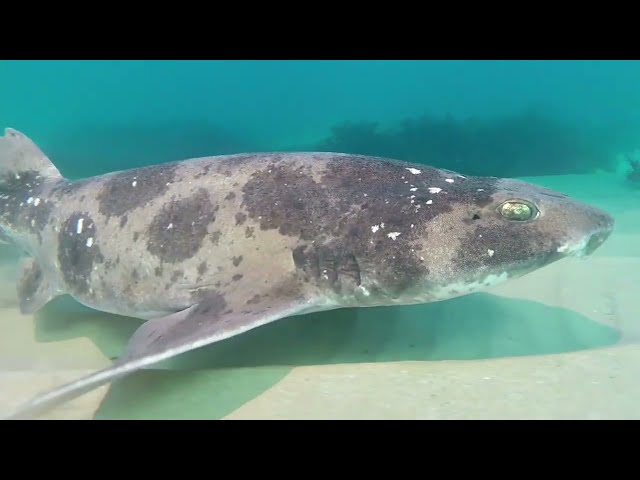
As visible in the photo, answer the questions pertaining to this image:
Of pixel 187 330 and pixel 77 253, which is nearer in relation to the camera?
pixel 187 330

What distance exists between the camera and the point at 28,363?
431 cm

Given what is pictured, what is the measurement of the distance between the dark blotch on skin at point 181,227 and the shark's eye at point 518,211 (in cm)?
227

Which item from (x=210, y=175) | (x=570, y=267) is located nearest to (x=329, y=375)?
(x=210, y=175)

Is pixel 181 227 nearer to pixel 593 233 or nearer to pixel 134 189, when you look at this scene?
pixel 134 189

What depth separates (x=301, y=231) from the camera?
147 inches

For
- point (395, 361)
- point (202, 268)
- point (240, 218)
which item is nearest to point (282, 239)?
point (240, 218)

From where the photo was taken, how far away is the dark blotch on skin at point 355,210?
3506 millimetres

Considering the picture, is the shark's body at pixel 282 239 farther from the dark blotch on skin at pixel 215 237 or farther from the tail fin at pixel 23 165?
the tail fin at pixel 23 165

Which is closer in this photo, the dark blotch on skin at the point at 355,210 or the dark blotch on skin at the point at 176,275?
the dark blotch on skin at the point at 355,210

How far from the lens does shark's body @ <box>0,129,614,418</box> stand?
335 centimetres

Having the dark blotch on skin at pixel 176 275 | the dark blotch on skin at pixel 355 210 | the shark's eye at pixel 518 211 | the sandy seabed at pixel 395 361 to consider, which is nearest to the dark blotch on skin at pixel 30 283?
the sandy seabed at pixel 395 361

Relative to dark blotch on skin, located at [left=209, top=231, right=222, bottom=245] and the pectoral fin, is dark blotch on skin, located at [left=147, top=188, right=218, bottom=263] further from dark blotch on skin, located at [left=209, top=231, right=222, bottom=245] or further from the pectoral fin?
the pectoral fin

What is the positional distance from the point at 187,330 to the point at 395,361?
5.33ft
